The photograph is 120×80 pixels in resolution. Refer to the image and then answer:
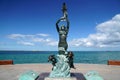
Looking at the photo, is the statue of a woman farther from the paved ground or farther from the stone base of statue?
the paved ground

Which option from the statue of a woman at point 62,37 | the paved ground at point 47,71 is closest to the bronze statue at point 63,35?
the statue of a woman at point 62,37

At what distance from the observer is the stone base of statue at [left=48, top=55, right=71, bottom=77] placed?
12953 mm

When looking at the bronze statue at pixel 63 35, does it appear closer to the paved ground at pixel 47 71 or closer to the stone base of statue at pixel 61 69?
the stone base of statue at pixel 61 69

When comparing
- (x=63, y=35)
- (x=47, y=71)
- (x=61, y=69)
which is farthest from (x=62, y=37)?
(x=47, y=71)

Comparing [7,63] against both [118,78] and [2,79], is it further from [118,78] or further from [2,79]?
[118,78]

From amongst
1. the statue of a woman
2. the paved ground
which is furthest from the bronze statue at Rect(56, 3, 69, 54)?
the paved ground

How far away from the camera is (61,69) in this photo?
13062mm

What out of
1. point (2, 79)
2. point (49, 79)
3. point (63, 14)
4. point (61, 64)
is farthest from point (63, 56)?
point (2, 79)

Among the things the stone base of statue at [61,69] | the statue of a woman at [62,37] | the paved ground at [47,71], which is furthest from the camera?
the paved ground at [47,71]

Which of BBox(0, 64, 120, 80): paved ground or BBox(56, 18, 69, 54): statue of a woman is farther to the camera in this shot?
BBox(0, 64, 120, 80): paved ground

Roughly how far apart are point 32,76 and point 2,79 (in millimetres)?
2430

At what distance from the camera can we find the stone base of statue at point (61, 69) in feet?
42.5

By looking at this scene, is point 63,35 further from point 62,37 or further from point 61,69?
point 61,69

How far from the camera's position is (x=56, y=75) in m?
13.0
